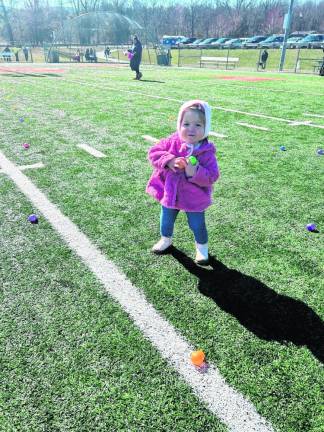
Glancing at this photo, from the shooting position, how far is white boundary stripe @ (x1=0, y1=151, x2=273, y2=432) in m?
1.91

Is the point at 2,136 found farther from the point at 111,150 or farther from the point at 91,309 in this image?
the point at 91,309

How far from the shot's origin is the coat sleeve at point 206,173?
2.77 metres

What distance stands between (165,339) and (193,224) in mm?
1065

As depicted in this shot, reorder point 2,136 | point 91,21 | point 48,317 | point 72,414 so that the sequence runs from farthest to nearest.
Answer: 1. point 91,21
2. point 2,136
3. point 48,317
4. point 72,414

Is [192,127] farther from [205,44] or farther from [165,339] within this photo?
[205,44]

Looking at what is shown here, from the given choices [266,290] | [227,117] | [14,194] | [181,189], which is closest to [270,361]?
[266,290]

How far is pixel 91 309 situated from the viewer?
8.70 ft

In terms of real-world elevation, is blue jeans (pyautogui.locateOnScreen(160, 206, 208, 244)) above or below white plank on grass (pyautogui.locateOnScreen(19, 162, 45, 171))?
above

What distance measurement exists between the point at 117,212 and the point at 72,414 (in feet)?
8.26

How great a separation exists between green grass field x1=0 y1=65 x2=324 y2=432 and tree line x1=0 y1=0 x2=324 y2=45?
7291cm

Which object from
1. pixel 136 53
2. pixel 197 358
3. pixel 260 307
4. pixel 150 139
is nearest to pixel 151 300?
pixel 197 358

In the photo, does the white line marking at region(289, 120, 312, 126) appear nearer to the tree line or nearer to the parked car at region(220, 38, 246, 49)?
the parked car at region(220, 38, 246, 49)

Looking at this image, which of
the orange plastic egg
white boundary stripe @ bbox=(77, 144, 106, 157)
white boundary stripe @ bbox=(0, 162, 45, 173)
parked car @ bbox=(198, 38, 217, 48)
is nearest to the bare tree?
parked car @ bbox=(198, 38, 217, 48)

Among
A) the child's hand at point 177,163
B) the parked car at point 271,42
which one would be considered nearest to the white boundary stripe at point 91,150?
the child's hand at point 177,163
